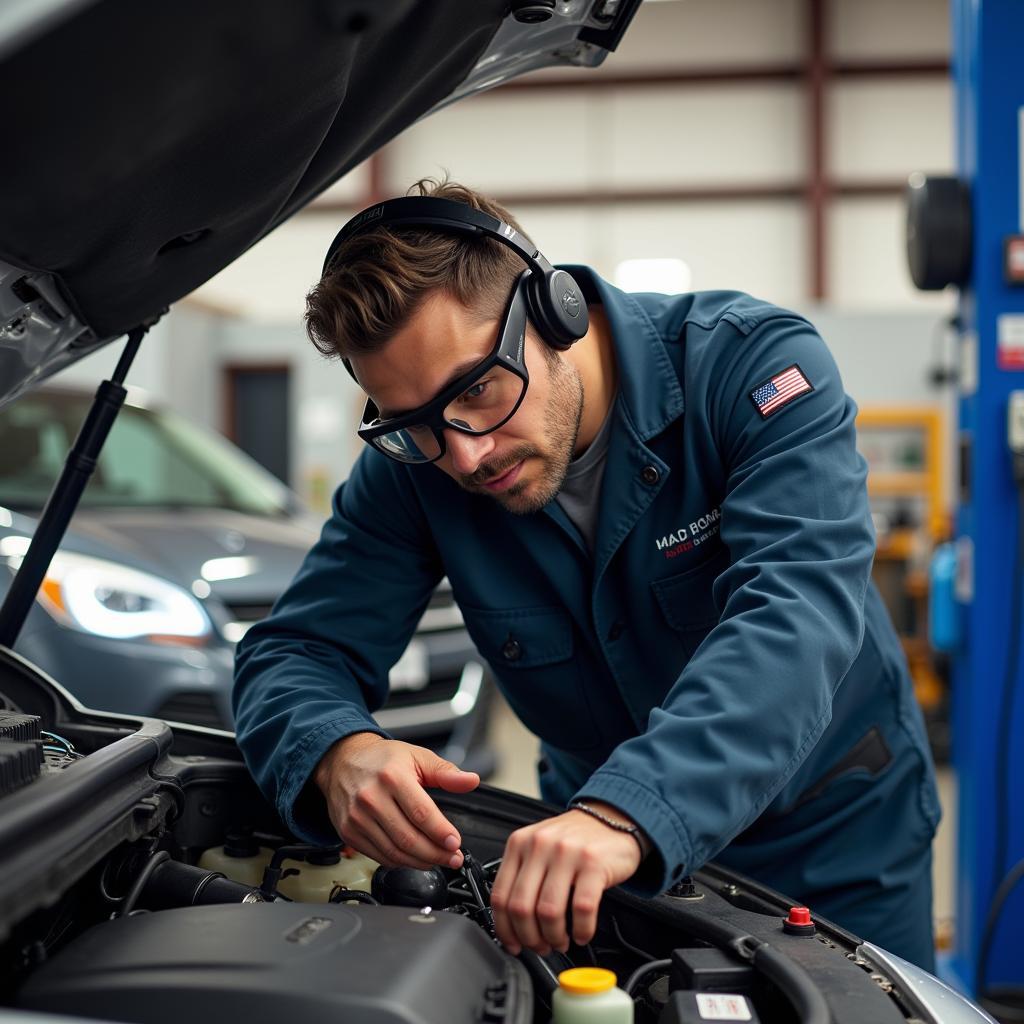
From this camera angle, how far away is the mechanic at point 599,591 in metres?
0.93

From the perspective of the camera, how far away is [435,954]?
0.78 meters

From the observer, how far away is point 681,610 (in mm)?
1309

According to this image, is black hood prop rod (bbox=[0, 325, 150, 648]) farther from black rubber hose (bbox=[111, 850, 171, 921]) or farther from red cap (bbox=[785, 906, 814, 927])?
red cap (bbox=[785, 906, 814, 927])

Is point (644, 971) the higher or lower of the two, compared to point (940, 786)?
higher

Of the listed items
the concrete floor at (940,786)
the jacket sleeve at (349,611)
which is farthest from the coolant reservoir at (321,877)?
the concrete floor at (940,786)

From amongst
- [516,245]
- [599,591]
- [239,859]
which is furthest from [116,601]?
[516,245]

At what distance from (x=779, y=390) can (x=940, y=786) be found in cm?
397

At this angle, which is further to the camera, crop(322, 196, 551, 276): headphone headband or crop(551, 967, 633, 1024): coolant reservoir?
crop(322, 196, 551, 276): headphone headband

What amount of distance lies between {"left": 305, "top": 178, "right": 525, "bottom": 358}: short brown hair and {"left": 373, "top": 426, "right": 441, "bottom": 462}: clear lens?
3.7 inches

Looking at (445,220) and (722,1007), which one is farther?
(445,220)

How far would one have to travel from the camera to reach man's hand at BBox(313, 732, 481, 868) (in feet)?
3.42

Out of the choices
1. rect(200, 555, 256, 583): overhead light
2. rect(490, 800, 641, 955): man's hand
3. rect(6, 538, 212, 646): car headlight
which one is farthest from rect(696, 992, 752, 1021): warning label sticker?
rect(200, 555, 256, 583): overhead light

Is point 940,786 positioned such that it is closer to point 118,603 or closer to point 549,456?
point 118,603

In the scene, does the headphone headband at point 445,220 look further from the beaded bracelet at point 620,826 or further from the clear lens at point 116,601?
the clear lens at point 116,601
